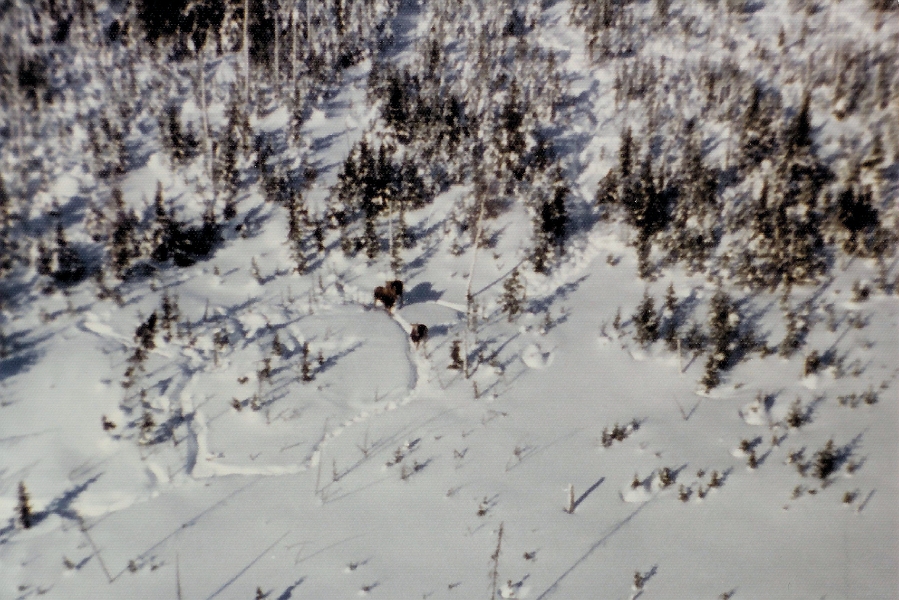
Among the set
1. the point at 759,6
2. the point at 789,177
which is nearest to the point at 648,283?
the point at 789,177

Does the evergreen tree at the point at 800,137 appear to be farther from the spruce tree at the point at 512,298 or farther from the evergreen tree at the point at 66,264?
the evergreen tree at the point at 66,264

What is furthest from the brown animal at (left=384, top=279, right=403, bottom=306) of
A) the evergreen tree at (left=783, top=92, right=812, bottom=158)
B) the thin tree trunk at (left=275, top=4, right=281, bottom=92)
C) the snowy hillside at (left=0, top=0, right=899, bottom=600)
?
the evergreen tree at (left=783, top=92, right=812, bottom=158)

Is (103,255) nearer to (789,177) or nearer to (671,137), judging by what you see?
(671,137)

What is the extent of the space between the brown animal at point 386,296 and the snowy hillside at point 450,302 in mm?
75

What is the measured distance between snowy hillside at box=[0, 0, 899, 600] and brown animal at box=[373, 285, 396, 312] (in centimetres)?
7

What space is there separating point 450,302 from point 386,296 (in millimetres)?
1625

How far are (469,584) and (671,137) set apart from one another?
48.6 ft

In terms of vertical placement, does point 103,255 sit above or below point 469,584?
above

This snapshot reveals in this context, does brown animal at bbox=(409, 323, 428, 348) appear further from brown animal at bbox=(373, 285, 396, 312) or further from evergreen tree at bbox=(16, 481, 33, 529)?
evergreen tree at bbox=(16, 481, 33, 529)

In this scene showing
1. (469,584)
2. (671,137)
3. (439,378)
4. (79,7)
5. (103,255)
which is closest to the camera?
(469,584)

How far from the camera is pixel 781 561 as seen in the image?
24.5ft

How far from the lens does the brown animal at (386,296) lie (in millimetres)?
12320

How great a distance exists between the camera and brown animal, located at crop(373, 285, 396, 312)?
12.3 metres

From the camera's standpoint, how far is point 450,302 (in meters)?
12.9
